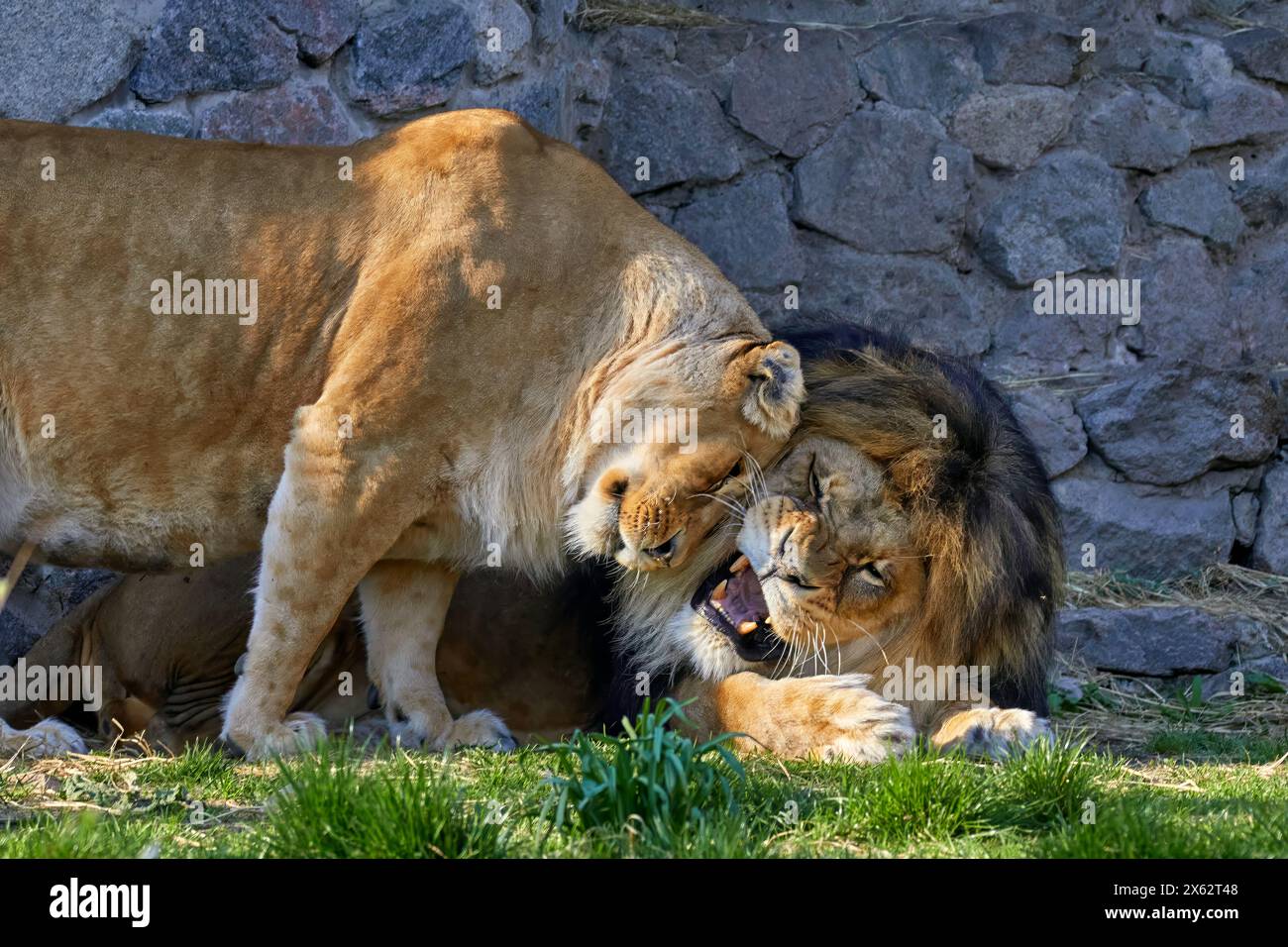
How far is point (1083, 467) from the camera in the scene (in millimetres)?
6305

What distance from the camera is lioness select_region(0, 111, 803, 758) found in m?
4.09

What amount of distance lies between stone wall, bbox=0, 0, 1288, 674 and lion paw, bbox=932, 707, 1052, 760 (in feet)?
7.28

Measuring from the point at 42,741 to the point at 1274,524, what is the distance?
463 centimetres

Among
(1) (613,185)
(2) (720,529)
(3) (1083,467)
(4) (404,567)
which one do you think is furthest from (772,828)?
(3) (1083,467)

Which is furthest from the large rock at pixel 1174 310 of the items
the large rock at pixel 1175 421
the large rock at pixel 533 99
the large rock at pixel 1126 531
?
the large rock at pixel 533 99

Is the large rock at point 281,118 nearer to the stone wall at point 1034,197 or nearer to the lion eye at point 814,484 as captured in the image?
the stone wall at point 1034,197

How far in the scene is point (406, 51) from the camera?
5.34 m

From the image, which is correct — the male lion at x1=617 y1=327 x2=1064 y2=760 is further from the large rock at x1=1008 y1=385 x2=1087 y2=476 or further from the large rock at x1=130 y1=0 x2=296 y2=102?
the large rock at x1=130 y1=0 x2=296 y2=102

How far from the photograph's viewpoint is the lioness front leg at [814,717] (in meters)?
3.92

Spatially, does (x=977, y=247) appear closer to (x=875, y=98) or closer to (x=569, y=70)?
(x=875, y=98)

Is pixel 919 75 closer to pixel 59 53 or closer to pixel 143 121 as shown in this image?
pixel 143 121

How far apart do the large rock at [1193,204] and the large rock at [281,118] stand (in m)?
3.21

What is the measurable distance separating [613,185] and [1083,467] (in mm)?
2592

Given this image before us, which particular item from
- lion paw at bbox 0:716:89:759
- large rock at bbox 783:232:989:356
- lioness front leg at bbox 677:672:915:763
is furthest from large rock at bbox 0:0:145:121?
lioness front leg at bbox 677:672:915:763
